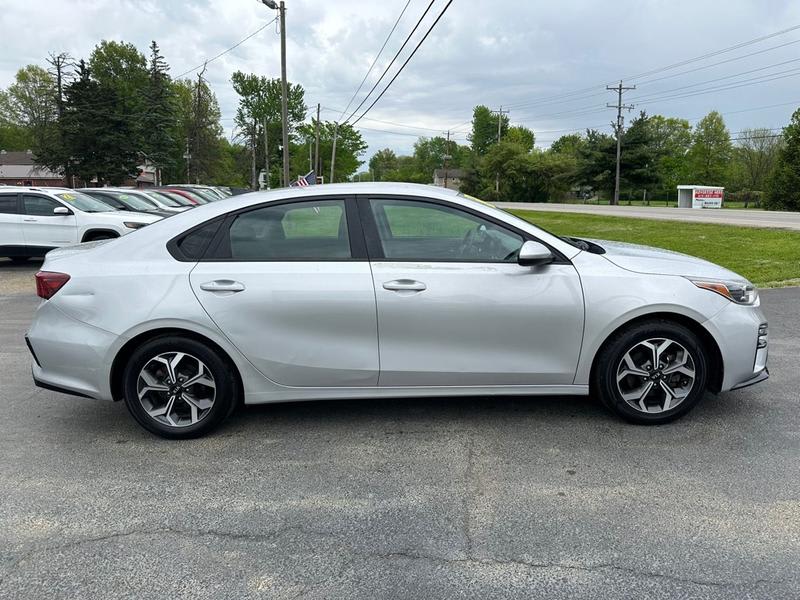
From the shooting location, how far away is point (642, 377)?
12.5ft

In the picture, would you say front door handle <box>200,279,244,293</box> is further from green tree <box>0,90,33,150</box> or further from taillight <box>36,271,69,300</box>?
green tree <box>0,90,33,150</box>

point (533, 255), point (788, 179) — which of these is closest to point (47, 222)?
point (533, 255)

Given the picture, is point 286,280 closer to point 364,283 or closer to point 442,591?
point 364,283

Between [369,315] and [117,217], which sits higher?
[117,217]

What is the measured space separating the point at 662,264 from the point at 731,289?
448mm

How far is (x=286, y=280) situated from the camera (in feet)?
12.0

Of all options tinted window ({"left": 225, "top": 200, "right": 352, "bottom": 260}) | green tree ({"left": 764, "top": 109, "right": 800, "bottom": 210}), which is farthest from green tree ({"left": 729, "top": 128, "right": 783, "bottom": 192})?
tinted window ({"left": 225, "top": 200, "right": 352, "bottom": 260})

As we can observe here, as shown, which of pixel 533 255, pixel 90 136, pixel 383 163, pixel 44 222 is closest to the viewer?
pixel 533 255

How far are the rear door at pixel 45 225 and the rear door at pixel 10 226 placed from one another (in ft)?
0.41

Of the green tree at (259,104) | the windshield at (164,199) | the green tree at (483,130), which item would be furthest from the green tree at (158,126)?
the green tree at (483,130)

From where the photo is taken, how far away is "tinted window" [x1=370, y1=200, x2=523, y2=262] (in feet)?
12.4

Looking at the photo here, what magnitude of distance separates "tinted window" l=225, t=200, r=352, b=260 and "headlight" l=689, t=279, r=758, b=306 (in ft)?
7.47

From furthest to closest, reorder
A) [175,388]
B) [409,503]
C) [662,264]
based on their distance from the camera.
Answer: [662,264] < [175,388] < [409,503]

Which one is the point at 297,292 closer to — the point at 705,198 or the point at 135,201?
the point at 135,201
